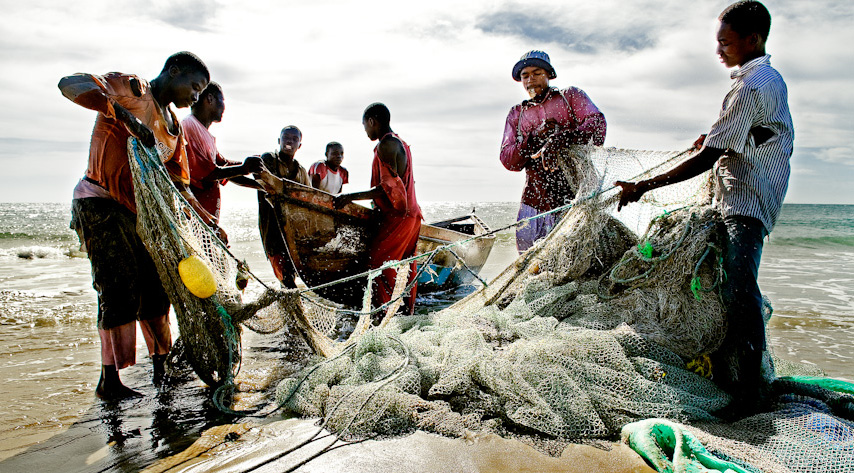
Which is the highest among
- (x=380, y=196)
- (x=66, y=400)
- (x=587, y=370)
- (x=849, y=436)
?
(x=380, y=196)

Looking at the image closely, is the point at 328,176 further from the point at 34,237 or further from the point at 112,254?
the point at 34,237

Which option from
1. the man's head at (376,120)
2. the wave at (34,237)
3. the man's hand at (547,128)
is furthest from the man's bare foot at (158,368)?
the wave at (34,237)

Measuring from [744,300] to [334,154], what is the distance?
603 cm

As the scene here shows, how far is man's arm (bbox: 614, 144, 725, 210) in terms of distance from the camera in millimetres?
2676

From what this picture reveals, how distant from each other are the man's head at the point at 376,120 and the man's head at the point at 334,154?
2.21 m

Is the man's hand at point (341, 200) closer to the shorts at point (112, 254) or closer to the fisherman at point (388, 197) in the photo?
the fisherman at point (388, 197)

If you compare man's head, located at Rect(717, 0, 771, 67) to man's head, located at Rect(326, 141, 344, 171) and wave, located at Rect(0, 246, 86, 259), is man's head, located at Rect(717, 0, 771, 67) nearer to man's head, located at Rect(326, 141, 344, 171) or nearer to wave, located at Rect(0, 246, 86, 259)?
man's head, located at Rect(326, 141, 344, 171)

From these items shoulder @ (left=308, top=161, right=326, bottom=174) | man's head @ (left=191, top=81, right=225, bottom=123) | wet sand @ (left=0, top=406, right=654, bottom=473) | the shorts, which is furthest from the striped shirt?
shoulder @ (left=308, top=161, right=326, bottom=174)

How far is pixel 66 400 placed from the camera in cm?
312

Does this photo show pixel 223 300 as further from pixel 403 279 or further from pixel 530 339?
pixel 530 339

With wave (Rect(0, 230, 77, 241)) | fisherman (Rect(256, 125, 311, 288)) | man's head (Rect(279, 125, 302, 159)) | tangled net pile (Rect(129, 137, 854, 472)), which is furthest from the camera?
wave (Rect(0, 230, 77, 241))

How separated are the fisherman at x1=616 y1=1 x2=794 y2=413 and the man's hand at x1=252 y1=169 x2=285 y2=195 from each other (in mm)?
3534

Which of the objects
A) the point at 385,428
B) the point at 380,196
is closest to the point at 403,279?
the point at 380,196

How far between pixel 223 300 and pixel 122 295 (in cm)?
61
